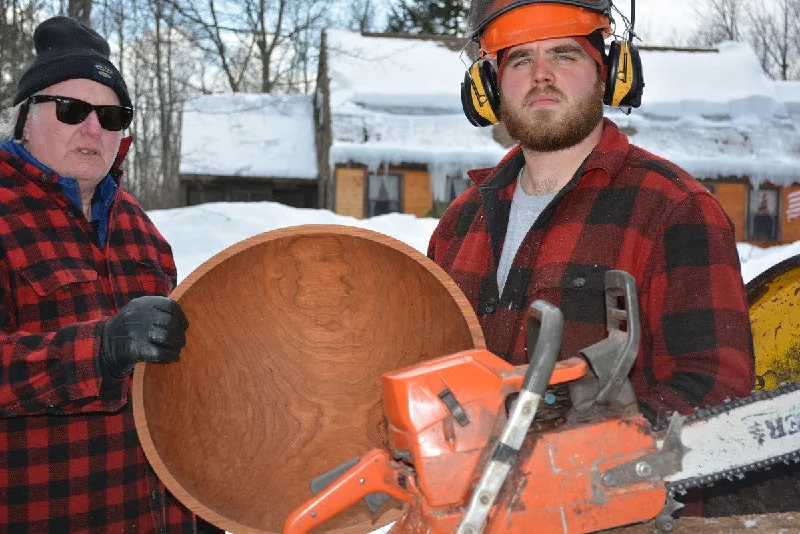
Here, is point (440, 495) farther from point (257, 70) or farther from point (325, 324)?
point (257, 70)

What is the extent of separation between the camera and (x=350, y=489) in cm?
148

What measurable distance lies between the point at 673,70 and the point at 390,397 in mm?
18462

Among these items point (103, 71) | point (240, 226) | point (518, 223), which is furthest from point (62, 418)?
point (240, 226)

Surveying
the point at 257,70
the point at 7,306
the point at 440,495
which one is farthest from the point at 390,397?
the point at 257,70

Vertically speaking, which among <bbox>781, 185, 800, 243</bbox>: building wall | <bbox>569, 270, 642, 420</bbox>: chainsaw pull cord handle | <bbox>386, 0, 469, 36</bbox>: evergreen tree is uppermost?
<bbox>386, 0, 469, 36</bbox>: evergreen tree

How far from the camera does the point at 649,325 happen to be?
1.97 meters

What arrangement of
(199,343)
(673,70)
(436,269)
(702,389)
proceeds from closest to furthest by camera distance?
(702,389) < (436,269) < (199,343) < (673,70)

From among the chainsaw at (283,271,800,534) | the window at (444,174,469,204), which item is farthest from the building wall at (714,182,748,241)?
the chainsaw at (283,271,800,534)

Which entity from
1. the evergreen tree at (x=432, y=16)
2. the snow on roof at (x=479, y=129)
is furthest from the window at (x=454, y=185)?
the evergreen tree at (x=432, y=16)

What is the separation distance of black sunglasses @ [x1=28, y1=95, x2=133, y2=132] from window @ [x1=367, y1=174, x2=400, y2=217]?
1370 cm

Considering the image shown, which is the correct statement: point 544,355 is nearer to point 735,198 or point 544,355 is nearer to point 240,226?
point 240,226

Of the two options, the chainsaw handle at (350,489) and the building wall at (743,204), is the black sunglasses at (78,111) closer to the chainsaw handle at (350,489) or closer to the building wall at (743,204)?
the chainsaw handle at (350,489)

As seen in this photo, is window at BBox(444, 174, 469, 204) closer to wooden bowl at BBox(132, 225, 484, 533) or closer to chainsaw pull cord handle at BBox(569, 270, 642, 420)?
wooden bowl at BBox(132, 225, 484, 533)

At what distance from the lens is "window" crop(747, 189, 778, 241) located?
1695 centimetres
